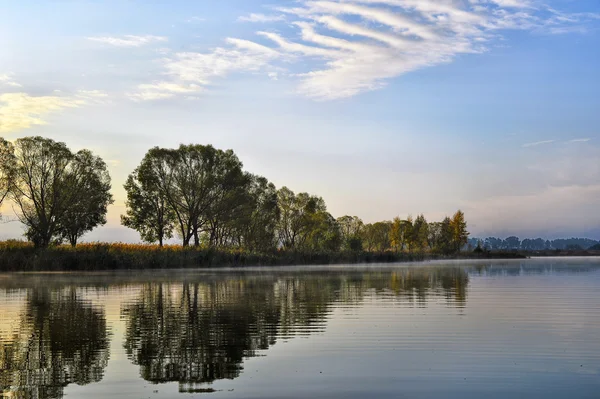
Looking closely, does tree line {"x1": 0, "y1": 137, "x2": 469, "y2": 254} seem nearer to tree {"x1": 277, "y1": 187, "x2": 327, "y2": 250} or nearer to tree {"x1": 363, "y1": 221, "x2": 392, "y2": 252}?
tree {"x1": 277, "y1": 187, "x2": 327, "y2": 250}

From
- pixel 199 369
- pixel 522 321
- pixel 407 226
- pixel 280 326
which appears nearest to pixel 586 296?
pixel 522 321

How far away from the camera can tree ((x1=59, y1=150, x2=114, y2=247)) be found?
7700 cm

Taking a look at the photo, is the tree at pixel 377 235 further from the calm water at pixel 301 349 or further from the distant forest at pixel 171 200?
the calm water at pixel 301 349

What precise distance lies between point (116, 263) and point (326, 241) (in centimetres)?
5839

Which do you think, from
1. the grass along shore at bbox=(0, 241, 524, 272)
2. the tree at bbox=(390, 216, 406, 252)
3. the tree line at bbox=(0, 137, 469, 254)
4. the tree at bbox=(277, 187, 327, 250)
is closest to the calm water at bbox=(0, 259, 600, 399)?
the grass along shore at bbox=(0, 241, 524, 272)

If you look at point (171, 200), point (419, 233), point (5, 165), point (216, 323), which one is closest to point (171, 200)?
point (171, 200)

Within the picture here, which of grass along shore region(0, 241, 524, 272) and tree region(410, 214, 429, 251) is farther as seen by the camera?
tree region(410, 214, 429, 251)

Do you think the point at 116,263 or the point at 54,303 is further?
the point at 116,263

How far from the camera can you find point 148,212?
90312mm

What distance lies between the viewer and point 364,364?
1166 centimetres

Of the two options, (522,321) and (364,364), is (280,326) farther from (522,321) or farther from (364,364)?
(522,321)

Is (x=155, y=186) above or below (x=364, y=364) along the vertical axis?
above

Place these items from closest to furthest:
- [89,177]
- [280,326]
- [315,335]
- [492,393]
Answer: [492,393] → [315,335] → [280,326] → [89,177]

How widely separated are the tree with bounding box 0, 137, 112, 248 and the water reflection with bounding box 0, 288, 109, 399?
57.4 meters
